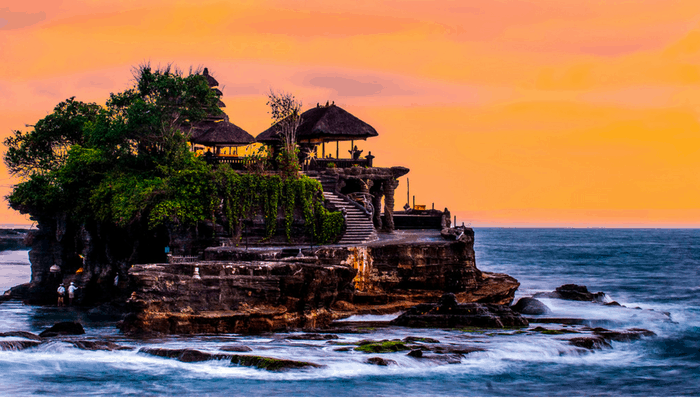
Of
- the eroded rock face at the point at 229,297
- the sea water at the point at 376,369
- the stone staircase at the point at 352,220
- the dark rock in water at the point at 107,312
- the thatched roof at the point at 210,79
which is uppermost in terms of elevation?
the thatched roof at the point at 210,79

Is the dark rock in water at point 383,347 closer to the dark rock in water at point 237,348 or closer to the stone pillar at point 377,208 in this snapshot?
the dark rock in water at point 237,348

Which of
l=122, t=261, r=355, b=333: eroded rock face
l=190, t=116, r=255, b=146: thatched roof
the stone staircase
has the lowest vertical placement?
l=122, t=261, r=355, b=333: eroded rock face

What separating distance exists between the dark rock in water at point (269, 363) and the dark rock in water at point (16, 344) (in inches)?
314

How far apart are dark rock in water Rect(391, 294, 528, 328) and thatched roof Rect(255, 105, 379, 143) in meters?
15.0

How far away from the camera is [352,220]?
39438mm

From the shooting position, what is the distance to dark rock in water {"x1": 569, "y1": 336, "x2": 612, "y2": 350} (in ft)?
91.9

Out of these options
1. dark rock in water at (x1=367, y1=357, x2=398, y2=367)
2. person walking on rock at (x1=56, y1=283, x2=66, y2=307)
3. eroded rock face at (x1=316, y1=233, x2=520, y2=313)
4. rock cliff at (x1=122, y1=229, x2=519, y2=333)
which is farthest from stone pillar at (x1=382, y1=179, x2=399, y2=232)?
dark rock in water at (x1=367, y1=357, x2=398, y2=367)

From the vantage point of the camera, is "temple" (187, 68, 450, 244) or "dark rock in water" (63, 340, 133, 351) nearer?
"dark rock in water" (63, 340, 133, 351)

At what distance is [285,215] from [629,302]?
22721 mm

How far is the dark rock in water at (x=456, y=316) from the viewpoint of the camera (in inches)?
1253

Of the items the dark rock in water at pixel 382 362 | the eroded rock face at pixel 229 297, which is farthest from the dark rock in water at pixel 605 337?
the eroded rock face at pixel 229 297

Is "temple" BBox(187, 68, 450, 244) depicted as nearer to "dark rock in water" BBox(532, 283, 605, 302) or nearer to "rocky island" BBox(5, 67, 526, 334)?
"rocky island" BBox(5, 67, 526, 334)

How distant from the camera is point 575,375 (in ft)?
80.5

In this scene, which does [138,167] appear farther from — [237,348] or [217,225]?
[237,348]
